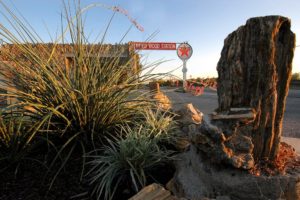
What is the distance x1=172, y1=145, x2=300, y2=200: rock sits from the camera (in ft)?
4.83

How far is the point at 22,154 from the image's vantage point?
6.52 feet

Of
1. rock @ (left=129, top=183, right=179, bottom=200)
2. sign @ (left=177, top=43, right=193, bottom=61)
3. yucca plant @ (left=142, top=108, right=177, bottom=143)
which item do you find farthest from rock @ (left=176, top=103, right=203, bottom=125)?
sign @ (left=177, top=43, right=193, bottom=61)

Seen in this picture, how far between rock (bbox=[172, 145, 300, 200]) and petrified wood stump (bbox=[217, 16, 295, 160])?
24cm

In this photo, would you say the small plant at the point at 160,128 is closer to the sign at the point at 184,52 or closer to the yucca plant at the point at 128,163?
the yucca plant at the point at 128,163

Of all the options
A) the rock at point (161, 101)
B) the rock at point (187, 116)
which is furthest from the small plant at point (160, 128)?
the rock at point (187, 116)

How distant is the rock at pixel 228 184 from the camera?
4.83 ft

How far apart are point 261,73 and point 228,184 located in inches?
26.4

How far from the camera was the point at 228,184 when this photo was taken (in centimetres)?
153

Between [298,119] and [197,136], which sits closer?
[197,136]

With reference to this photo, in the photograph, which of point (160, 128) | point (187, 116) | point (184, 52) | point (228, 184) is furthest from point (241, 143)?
point (184, 52)

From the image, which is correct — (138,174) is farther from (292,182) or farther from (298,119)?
(298,119)

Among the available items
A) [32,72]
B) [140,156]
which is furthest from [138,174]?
[32,72]

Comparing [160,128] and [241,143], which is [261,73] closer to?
[241,143]

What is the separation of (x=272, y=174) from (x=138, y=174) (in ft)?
2.71
